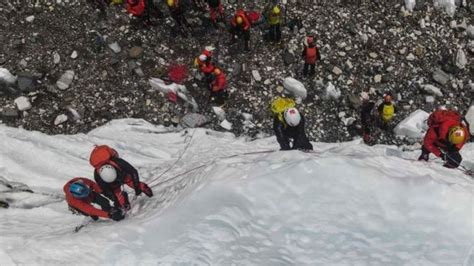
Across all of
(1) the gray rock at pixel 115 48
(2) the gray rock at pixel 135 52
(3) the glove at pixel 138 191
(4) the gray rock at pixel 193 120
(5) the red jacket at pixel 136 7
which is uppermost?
(5) the red jacket at pixel 136 7

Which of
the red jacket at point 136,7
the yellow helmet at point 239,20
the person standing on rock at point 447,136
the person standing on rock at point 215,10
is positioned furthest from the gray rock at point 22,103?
the person standing on rock at point 447,136

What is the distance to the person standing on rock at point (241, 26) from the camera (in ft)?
35.2

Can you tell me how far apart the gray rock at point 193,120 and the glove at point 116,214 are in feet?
12.8

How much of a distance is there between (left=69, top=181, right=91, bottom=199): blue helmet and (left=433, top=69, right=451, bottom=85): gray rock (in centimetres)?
839

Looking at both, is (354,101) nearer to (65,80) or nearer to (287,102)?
(287,102)

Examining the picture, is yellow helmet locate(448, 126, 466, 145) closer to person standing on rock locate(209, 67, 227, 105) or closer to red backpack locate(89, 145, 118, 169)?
person standing on rock locate(209, 67, 227, 105)

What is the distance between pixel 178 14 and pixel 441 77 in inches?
251

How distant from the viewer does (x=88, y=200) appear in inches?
271

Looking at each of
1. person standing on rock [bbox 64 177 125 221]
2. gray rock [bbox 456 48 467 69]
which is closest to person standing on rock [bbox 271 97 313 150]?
person standing on rock [bbox 64 177 125 221]

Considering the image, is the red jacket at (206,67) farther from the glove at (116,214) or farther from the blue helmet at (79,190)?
the blue helmet at (79,190)

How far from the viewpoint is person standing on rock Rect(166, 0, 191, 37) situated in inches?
432

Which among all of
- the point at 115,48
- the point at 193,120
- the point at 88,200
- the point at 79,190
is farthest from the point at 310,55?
the point at 79,190

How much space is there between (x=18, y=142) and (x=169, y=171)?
10.4 feet

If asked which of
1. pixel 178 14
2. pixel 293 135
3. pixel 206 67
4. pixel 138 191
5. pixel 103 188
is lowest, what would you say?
pixel 138 191
